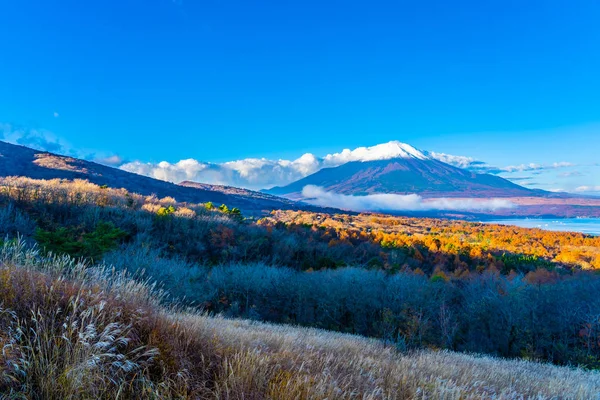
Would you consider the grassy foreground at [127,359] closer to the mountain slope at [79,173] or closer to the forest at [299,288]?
the forest at [299,288]

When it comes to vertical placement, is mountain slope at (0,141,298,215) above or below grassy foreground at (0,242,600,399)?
above

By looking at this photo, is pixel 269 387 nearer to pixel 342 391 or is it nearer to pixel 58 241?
pixel 342 391

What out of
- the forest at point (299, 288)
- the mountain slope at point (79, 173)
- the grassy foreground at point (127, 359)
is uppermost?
the mountain slope at point (79, 173)

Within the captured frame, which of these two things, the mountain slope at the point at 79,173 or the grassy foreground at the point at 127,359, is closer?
the grassy foreground at the point at 127,359

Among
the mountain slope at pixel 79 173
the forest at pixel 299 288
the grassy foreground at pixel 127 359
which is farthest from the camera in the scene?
the mountain slope at pixel 79 173

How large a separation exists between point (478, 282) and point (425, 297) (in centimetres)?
978

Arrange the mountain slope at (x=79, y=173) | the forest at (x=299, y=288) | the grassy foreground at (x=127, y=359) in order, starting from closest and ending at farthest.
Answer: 1. the grassy foreground at (x=127, y=359)
2. the forest at (x=299, y=288)
3. the mountain slope at (x=79, y=173)

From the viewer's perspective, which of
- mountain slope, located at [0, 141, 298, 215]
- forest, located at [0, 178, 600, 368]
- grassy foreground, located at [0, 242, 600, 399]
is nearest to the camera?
grassy foreground, located at [0, 242, 600, 399]

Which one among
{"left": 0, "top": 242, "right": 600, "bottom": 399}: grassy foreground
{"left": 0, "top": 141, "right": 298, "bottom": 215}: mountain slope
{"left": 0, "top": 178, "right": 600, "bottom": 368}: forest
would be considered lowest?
{"left": 0, "top": 178, "right": 600, "bottom": 368}: forest

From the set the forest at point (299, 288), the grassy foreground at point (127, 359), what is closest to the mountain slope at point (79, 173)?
the forest at point (299, 288)

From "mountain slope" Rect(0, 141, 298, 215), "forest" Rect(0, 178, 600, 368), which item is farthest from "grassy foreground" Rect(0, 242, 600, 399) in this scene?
"mountain slope" Rect(0, 141, 298, 215)

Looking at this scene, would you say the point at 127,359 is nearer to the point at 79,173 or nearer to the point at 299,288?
the point at 299,288

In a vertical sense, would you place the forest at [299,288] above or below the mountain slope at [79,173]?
below

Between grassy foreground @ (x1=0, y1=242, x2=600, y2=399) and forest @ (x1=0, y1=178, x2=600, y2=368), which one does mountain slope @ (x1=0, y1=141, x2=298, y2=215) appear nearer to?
forest @ (x1=0, y1=178, x2=600, y2=368)
